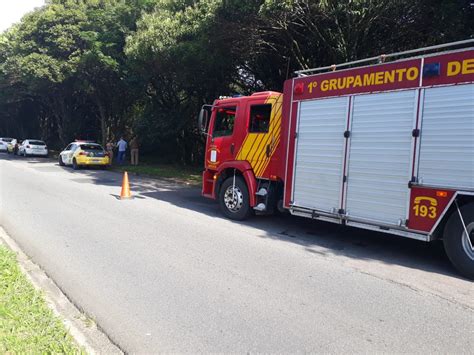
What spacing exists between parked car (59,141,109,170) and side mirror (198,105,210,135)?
13671mm

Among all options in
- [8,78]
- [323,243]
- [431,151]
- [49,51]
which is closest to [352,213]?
[323,243]

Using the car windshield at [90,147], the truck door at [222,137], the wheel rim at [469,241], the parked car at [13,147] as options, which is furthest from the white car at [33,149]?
the wheel rim at [469,241]

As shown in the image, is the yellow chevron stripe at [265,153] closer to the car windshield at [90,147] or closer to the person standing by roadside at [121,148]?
the car windshield at [90,147]

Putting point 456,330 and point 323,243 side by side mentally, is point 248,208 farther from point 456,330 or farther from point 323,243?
point 456,330

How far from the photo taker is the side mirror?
9773mm

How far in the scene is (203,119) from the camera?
32.2 ft

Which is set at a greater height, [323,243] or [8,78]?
[8,78]

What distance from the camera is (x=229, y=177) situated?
9359 mm

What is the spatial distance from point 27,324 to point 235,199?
572 cm

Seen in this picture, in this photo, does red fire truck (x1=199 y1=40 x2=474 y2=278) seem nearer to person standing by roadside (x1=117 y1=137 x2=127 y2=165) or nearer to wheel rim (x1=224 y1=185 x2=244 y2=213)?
wheel rim (x1=224 y1=185 x2=244 y2=213)

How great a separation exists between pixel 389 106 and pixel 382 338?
147 inches

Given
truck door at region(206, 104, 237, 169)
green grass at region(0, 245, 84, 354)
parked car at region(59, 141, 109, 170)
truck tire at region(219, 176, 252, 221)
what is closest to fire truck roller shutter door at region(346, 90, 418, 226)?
truck tire at region(219, 176, 252, 221)

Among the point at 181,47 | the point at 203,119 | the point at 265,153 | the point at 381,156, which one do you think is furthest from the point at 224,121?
the point at 181,47

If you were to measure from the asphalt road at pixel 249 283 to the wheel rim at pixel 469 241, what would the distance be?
0.38 m
